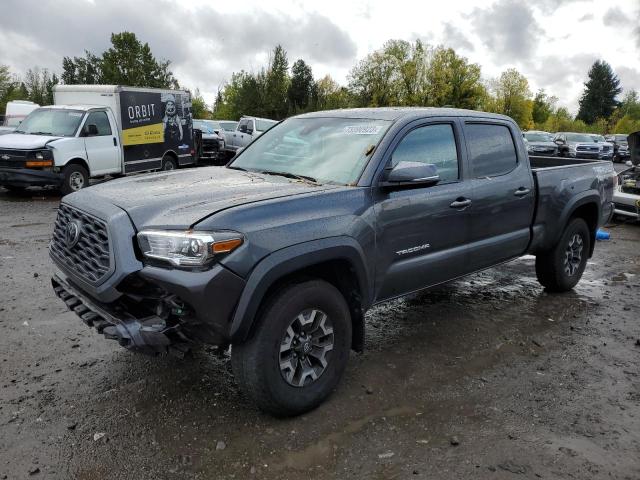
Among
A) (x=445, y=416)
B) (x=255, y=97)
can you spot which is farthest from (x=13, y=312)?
(x=255, y=97)

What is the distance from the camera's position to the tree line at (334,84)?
49.4m

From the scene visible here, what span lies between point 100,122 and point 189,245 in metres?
11.1

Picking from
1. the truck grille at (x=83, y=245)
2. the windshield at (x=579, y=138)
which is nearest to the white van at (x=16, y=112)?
the truck grille at (x=83, y=245)

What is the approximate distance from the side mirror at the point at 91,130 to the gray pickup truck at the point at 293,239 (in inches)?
349

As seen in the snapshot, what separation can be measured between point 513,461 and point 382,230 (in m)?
1.55

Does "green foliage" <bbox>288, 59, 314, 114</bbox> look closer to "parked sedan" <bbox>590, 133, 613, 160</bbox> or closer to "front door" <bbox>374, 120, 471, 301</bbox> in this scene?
"parked sedan" <bbox>590, 133, 613, 160</bbox>

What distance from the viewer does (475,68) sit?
2534 inches

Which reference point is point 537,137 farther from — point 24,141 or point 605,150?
point 24,141

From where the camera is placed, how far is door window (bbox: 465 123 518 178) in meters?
4.54

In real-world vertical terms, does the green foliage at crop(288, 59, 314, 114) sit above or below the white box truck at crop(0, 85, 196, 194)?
above

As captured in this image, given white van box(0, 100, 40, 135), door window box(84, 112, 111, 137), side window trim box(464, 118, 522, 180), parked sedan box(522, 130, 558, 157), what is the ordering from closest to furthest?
1. side window trim box(464, 118, 522, 180)
2. door window box(84, 112, 111, 137)
3. white van box(0, 100, 40, 135)
4. parked sedan box(522, 130, 558, 157)

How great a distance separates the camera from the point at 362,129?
Result: 4.00 m

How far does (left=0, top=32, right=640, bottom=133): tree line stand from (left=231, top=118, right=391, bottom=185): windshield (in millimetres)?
45679

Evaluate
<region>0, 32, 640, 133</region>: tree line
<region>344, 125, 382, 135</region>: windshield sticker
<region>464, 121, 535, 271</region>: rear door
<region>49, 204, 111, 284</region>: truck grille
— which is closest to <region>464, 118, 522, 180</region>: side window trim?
<region>464, 121, 535, 271</region>: rear door
